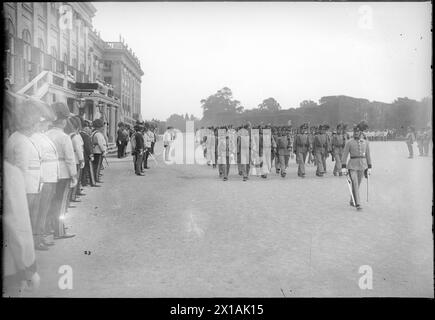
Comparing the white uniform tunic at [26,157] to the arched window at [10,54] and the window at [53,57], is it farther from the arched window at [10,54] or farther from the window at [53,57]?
the window at [53,57]

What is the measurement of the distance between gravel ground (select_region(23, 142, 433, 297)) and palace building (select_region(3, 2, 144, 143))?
6.49ft

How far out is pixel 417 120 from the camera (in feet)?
20.8

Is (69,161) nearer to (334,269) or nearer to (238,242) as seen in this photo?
(238,242)

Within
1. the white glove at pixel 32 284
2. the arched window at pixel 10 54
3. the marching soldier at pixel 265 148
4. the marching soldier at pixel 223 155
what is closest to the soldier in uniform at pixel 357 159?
the marching soldier at pixel 223 155

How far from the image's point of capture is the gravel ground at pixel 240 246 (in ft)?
14.4

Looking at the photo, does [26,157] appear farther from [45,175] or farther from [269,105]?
[269,105]

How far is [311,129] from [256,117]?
6.33m

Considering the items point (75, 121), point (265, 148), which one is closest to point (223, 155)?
point (265, 148)

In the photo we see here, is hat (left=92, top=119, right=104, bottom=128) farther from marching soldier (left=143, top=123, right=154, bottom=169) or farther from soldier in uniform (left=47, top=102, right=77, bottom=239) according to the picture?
soldier in uniform (left=47, top=102, right=77, bottom=239)

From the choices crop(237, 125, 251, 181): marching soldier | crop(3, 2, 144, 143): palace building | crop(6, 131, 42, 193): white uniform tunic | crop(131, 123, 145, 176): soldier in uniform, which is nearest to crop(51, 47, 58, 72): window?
crop(3, 2, 144, 143): palace building

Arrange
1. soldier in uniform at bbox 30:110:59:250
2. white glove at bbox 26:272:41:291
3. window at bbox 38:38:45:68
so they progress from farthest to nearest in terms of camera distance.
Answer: window at bbox 38:38:45:68 → soldier in uniform at bbox 30:110:59:250 → white glove at bbox 26:272:41:291

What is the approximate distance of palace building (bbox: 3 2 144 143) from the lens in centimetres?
541

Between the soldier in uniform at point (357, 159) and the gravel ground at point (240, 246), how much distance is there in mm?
617

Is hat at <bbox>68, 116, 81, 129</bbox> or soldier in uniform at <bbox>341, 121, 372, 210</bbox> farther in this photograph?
soldier in uniform at <bbox>341, 121, 372, 210</bbox>
